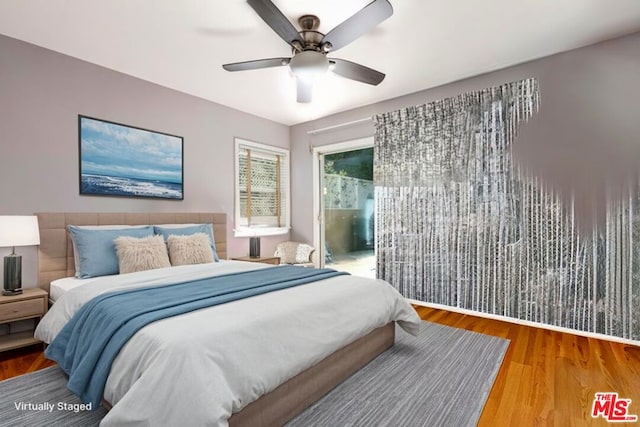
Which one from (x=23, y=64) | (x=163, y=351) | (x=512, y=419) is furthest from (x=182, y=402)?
(x=23, y=64)

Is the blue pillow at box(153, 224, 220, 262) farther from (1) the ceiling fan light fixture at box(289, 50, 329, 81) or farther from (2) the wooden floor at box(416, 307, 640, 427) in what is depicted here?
(2) the wooden floor at box(416, 307, 640, 427)

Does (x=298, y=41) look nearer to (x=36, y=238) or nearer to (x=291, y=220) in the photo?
(x=36, y=238)

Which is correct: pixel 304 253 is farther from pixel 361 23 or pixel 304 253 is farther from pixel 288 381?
pixel 361 23

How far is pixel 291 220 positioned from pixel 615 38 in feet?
14.1

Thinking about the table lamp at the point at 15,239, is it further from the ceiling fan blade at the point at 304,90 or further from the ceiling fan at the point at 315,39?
the ceiling fan blade at the point at 304,90

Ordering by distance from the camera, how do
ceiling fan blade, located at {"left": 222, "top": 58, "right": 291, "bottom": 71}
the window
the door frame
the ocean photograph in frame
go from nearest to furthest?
ceiling fan blade, located at {"left": 222, "top": 58, "right": 291, "bottom": 71} → the ocean photograph in frame → the window → the door frame

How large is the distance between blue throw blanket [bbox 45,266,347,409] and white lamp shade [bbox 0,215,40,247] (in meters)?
1.03

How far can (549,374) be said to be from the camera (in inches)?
86.6

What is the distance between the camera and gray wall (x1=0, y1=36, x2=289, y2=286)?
272cm

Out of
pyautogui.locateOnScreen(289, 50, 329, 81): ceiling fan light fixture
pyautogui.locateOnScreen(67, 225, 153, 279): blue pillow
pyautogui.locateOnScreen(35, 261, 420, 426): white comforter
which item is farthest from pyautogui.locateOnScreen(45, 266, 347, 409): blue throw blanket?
pyautogui.locateOnScreen(289, 50, 329, 81): ceiling fan light fixture

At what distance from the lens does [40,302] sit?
99.8 inches

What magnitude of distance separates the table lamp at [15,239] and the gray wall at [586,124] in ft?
14.4

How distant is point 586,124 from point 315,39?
2506 mm

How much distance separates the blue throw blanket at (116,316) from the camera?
1536 millimetres
